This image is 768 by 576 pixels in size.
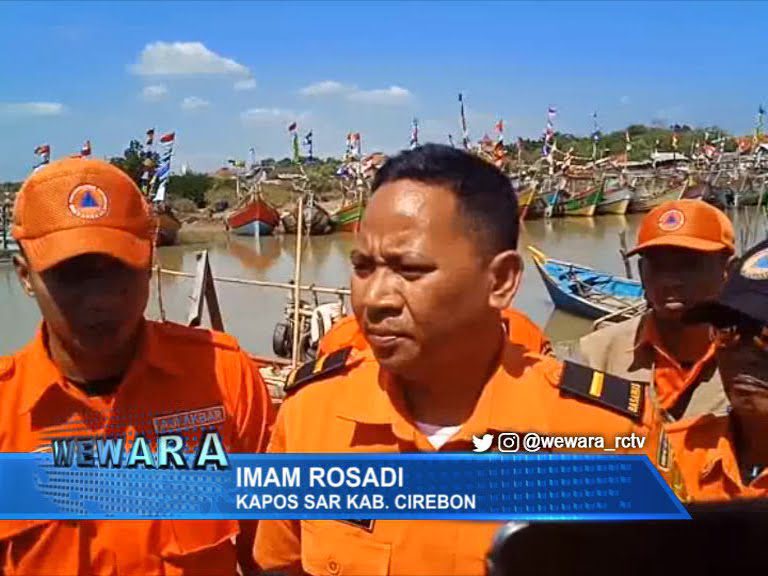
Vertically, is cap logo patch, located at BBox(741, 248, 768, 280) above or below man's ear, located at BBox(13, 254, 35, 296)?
above

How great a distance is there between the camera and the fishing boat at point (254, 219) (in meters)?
27.2

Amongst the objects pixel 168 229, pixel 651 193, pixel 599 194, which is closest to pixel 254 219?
pixel 168 229

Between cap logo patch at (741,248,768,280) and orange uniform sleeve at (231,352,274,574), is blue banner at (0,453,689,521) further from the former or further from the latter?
cap logo patch at (741,248,768,280)

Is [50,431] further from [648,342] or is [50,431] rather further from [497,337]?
[648,342]

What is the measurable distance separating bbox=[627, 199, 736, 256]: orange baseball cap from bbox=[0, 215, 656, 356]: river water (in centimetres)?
425

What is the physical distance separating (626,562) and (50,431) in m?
1.19

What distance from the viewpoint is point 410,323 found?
127 cm

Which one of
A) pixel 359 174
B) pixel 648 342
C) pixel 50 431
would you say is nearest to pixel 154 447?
pixel 50 431

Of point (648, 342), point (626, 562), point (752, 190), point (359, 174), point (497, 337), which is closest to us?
point (626, 562)

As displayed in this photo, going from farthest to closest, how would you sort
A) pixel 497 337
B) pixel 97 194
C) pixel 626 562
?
pixel 97 194 → pixel 497 337 → pixel 626 562

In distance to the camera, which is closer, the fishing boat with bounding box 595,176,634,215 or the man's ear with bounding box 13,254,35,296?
the man's ear with bounding box 13,254,35,296

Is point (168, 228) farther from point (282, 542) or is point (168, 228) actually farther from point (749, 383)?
point (749, 383)

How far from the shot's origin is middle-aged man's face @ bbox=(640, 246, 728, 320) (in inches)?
81.1

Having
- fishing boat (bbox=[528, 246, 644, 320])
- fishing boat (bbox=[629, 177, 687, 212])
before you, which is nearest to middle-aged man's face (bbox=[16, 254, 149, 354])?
fishing boat (bbox=[528, 246, 644, 320])
